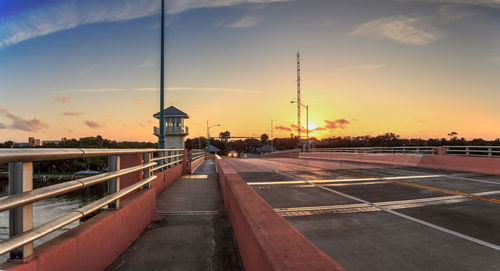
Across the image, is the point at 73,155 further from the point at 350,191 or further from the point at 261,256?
the point at 350,191

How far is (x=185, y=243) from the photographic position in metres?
4.96

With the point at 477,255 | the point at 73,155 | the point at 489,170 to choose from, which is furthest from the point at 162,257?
the point at 489,170

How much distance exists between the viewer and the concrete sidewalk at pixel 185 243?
Result: 4.09 meters

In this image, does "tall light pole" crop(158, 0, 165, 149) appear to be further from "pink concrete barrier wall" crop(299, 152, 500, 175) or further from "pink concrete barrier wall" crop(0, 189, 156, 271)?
"pink concrete barrier wall" crop(299, 152, 500, 175)

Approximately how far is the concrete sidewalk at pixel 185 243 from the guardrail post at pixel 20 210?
169cm

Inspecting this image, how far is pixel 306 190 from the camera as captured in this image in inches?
398

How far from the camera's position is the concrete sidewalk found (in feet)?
13.4

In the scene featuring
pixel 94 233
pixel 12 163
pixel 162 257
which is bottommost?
pixel 162 257

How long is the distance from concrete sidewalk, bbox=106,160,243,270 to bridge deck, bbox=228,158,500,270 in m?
1.56

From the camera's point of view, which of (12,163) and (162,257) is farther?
(162,257)

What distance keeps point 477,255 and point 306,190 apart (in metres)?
6.08

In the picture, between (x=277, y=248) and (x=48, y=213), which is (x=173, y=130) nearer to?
(x=48, y=213)

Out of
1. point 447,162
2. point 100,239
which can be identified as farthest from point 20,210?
point 447,162

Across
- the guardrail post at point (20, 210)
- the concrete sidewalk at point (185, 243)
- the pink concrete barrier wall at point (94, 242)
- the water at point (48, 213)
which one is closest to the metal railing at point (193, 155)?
the water at point (48, 213)
